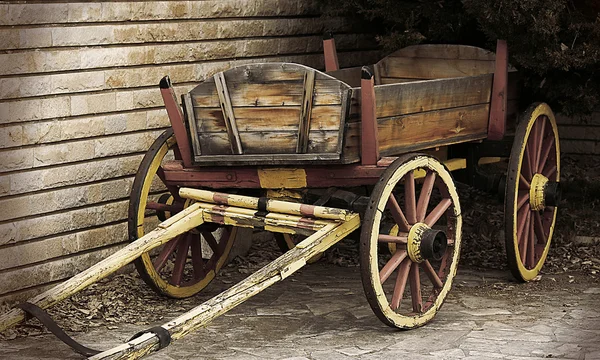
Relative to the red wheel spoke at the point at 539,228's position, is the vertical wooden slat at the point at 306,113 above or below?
above

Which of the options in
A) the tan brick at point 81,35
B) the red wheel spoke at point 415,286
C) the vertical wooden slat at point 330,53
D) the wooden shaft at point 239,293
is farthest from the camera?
the vertical wooden slat at point 330,53

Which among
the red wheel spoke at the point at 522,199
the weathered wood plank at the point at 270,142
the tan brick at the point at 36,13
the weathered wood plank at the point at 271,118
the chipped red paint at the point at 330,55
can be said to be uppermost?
the tan brick at the point at 36,13

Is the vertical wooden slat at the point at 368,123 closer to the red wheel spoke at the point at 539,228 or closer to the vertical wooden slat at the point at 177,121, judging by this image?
the vertical wooden slat at the point at 177,121

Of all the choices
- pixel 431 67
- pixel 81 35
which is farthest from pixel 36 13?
pixel 431 67

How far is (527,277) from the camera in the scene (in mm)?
6617

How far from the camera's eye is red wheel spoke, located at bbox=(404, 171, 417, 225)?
5.53 metres

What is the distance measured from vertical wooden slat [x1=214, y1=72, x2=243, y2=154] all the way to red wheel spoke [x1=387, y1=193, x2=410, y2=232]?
2.74 feet

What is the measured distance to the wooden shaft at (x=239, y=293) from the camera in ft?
13.9

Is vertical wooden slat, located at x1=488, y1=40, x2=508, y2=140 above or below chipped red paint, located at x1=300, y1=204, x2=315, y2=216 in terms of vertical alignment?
above

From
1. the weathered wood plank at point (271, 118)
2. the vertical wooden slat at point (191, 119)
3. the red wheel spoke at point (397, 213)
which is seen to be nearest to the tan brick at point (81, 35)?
the vertical wooden slat at point (191, 119)

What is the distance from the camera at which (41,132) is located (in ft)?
19.7

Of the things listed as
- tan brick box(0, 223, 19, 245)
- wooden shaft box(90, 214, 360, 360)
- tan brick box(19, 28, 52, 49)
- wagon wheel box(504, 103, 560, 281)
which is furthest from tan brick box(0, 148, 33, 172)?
wagon wheel box(504, 103, 560, 281)

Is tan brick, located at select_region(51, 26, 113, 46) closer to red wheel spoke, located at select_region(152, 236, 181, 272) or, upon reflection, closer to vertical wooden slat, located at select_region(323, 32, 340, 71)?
red wheel spoke, located at select_region(152, 236, 181, 272)

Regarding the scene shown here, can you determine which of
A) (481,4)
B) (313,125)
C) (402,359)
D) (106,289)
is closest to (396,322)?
(402,359)
